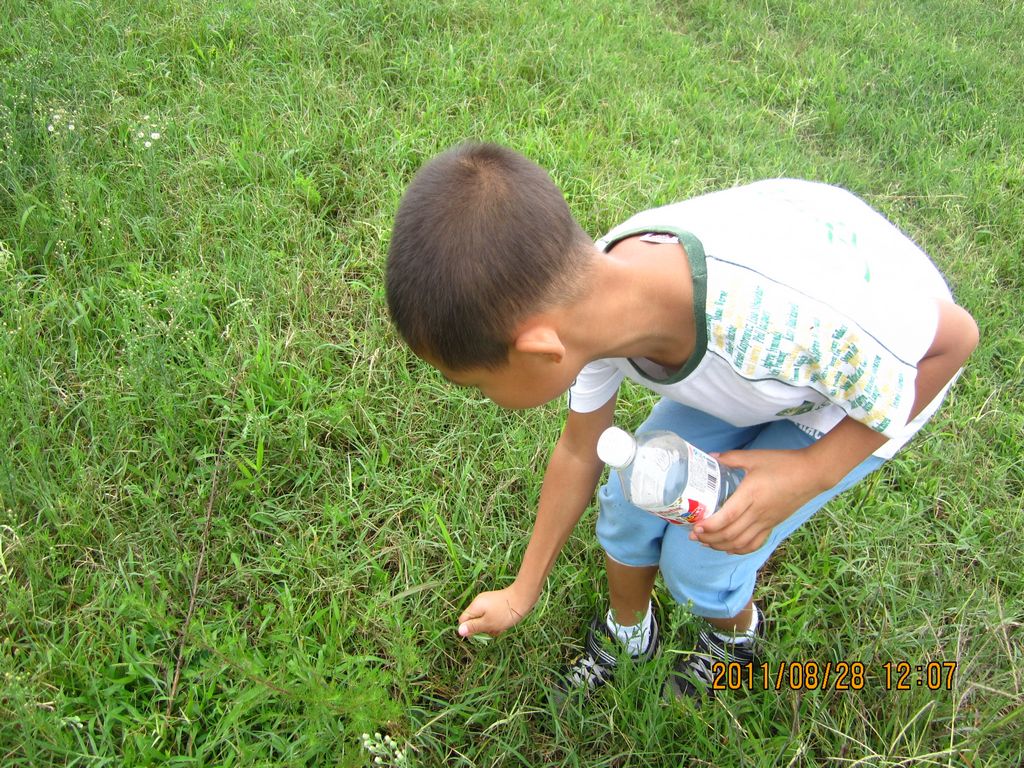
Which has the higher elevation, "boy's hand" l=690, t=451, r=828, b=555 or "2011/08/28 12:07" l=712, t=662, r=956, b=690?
"boy's hand" l=690, t=451, r=828, b=555

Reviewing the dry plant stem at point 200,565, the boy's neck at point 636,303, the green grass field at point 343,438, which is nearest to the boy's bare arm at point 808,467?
the boy's neck at point 636,303

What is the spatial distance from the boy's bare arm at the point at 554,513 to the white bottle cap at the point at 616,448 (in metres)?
0.28

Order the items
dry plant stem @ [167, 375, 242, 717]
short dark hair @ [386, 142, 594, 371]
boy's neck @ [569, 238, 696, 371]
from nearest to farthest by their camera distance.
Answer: short dark hair @ [386, 142, 594, 371] → boy's neck @ [569, 238, 696, 371] → dry plant stem @ [167, 375, 242, 717]

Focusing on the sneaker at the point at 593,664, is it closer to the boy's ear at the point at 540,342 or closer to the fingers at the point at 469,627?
the fingers at the point at 469,627

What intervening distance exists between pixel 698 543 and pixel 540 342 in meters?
0.70

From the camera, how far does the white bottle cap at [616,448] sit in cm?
153

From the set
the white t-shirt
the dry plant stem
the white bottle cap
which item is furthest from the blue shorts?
the dry plant stem

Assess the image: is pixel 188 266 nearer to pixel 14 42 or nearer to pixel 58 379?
pixel 58 379

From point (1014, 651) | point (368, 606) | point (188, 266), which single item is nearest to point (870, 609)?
point (1014, 651)

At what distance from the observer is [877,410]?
4.76 feet

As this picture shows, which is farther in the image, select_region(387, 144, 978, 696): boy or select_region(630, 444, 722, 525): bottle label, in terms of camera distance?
select_region(630, 444, 722, 525): bottle label

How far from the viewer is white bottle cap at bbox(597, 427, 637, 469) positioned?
5.03 feet

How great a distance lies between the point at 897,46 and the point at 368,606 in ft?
15.2

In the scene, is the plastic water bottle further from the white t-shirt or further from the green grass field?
the green grass field
